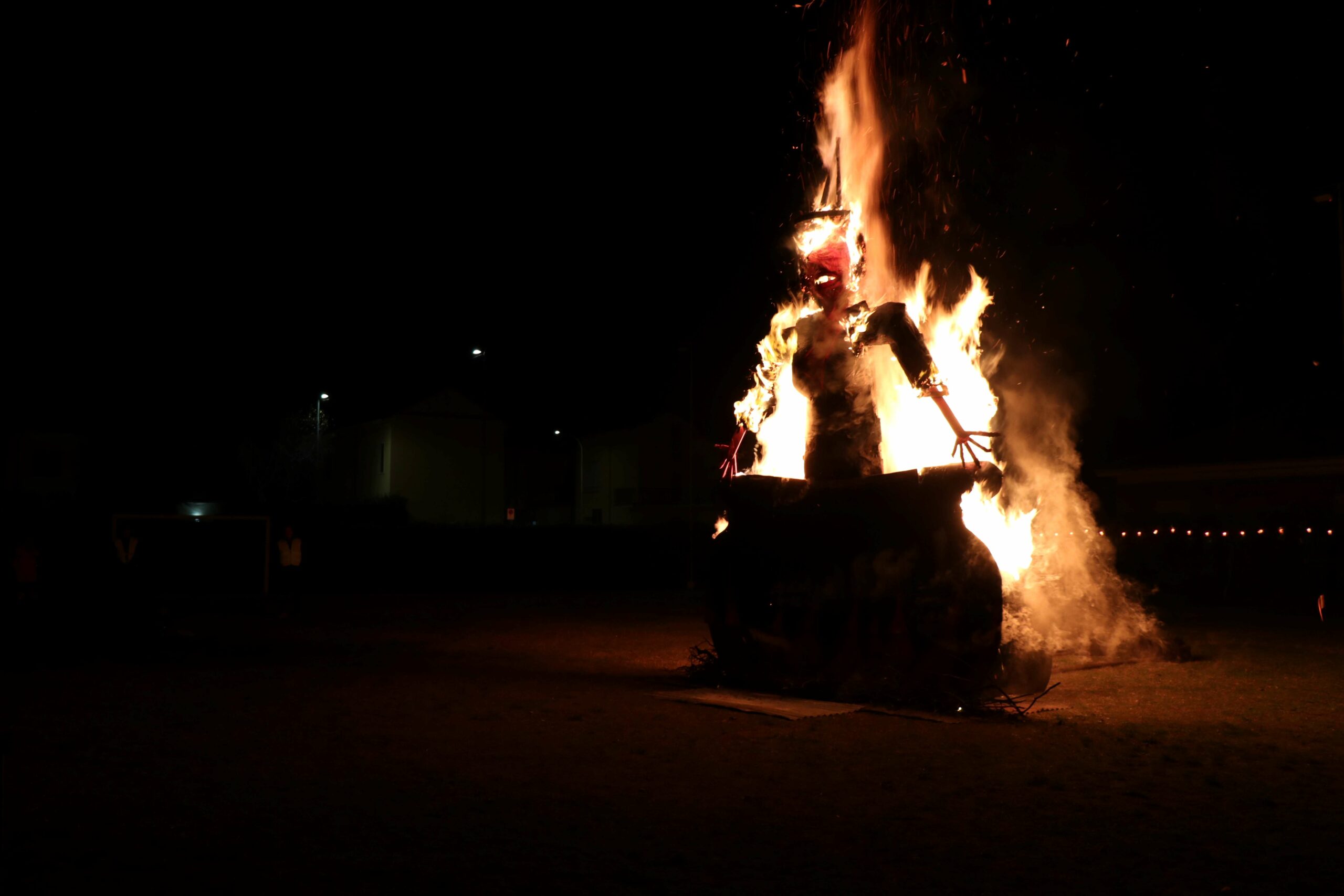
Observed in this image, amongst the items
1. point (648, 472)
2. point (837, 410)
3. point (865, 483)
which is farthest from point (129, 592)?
point (648, 472)

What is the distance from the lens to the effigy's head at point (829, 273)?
9703 millimetres

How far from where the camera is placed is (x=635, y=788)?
623 centimetres

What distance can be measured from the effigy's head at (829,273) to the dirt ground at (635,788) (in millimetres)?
3816

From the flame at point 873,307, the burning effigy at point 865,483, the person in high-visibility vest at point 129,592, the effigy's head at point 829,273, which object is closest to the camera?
the burning effigy at point 865,483

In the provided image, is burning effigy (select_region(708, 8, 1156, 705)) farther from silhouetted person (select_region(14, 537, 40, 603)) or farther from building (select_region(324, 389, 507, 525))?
building (select_region(324, 389, 507, 525))

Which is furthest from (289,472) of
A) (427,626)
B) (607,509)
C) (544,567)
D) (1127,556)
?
(1127,556)

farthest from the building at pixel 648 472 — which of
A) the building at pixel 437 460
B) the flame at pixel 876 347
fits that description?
the flame at pixel 876 347

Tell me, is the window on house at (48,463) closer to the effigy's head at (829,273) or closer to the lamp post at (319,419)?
the lamp post at (319,419)

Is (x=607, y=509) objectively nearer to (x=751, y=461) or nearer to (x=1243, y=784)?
(x=751, y=461)

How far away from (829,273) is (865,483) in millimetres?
2050

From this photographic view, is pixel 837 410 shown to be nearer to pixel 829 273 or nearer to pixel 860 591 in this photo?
pixel 829 273

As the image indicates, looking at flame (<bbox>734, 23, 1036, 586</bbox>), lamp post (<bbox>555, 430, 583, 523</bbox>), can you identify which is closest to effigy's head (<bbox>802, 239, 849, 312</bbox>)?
flame (<bbox>734, 23, 1036, 586</bbox>)

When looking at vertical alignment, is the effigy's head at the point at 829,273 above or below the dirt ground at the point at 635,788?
above

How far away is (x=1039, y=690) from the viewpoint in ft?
32.2
